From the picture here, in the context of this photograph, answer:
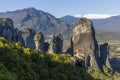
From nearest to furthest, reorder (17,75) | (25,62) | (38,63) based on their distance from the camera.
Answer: (17,75), (25,62), (38,63)

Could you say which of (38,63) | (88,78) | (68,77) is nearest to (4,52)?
(38,63)

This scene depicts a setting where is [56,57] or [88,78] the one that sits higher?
[56,57]

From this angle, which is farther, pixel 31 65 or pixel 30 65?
pixel 31 65

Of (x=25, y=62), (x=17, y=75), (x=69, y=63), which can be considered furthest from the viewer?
(x=69, y=63)

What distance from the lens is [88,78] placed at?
72438 millimetres

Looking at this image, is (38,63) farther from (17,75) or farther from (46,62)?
(17,75)

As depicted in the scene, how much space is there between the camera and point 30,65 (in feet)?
190

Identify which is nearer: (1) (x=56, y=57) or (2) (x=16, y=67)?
(2) (x=16, y=67)

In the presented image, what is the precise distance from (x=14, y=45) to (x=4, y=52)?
342 inches

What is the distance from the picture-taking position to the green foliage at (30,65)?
5269 centimetres

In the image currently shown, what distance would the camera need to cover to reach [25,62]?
56.1 m

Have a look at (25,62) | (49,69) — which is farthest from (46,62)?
(25,62)

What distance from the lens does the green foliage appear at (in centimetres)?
5269

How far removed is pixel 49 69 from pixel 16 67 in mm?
9413
